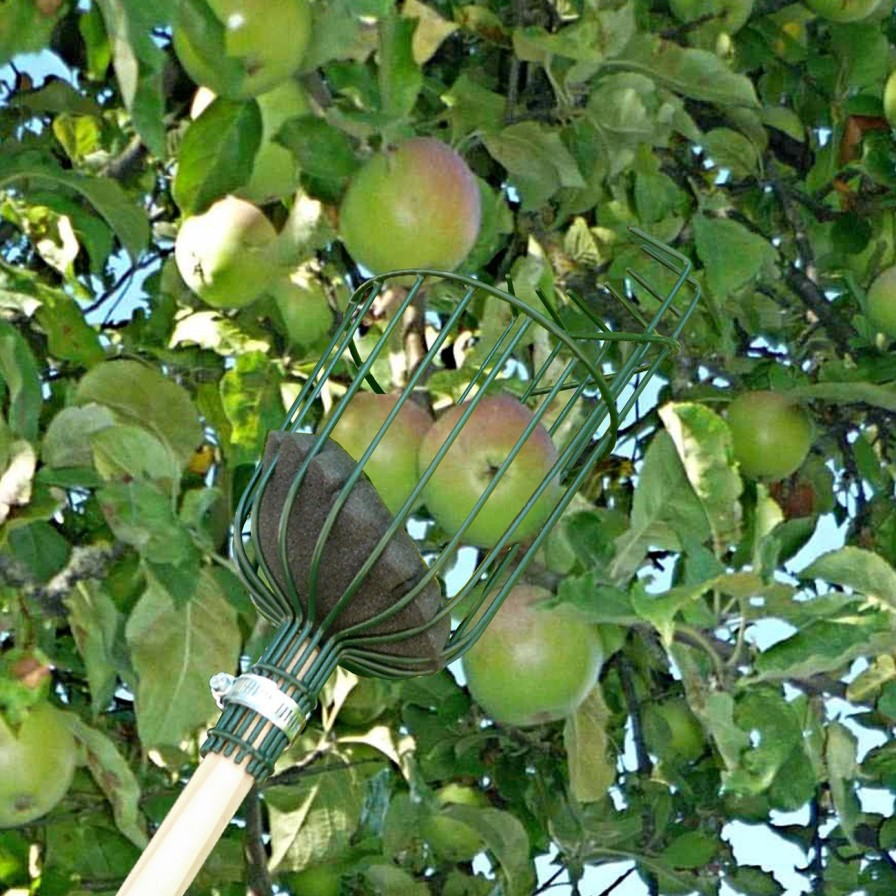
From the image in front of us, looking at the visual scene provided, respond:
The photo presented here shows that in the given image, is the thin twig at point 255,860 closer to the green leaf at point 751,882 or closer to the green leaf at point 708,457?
the green leaf at point 708,457

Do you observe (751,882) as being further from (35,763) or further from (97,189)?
(97,189)

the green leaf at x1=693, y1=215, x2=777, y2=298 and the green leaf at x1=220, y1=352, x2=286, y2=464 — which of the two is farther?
the green leaf at x1=693, y1=215, x2=777, y2=298

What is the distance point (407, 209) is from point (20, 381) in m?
0.33

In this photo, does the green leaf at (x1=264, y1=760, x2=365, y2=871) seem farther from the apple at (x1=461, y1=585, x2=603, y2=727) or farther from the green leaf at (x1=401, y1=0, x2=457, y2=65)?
the green leaf at (x1=401, y1=0, x2=457, y2=65)

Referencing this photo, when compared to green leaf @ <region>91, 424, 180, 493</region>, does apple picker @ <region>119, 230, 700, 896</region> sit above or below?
below

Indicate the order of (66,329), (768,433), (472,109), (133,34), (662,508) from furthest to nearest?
1. (768,433)
2. (472,109)
3. (66,329)
4. (662,508)
5. (133,34)

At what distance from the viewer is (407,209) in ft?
3.92

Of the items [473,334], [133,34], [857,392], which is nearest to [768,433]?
[857,392]

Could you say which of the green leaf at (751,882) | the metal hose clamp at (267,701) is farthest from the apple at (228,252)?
the green leaf at (751,882)

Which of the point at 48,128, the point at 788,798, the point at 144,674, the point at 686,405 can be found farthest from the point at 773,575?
the point at 48,128

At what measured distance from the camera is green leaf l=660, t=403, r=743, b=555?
3.74ft

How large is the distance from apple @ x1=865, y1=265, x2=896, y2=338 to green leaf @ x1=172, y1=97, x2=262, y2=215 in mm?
710

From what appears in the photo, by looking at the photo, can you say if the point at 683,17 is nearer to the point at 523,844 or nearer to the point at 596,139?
the point at 596,139

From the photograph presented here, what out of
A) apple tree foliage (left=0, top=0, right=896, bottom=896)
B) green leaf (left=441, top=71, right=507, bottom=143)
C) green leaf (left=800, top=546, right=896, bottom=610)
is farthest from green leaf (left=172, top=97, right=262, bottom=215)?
green leaf (left=800, top=546, right=896, bottom=610)
